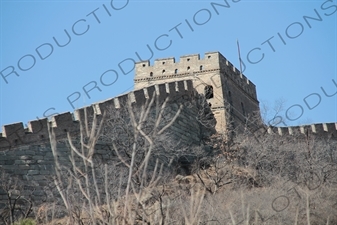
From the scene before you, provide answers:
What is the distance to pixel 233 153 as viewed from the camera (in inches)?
796

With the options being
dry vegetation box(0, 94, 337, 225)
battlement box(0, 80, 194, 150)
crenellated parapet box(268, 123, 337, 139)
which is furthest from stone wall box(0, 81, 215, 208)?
crenellated parapet box(268, 123, 337, 139)

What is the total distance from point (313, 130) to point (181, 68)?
20.2ft

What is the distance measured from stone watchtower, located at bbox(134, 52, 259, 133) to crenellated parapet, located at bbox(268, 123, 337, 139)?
186 centimetres

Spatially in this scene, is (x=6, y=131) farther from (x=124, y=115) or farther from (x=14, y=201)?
(x=124, y=115)

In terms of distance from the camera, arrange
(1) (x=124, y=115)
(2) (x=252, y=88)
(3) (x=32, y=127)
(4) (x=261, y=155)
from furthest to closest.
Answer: (2) (x=252, y=88)
(4) (x=261, y=155)
(1) (x=124, y=115)
(3) (x=32, y=127)

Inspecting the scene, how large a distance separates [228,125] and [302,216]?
9.21 metres

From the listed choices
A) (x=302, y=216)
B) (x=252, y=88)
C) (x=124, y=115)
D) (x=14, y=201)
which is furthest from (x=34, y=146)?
(x=252, y=88)

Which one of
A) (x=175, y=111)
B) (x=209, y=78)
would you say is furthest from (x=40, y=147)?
(x=209, y=78)

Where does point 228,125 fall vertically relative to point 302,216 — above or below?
above

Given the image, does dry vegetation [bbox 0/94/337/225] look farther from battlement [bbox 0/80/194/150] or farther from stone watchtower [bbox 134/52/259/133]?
stone watchtower [bbox 134/52/259/133]

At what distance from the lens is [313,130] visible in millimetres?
22938

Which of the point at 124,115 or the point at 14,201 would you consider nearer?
the point at 14,201

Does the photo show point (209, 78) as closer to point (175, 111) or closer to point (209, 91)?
point (209, 91)

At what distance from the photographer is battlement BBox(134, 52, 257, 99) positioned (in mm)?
22969
